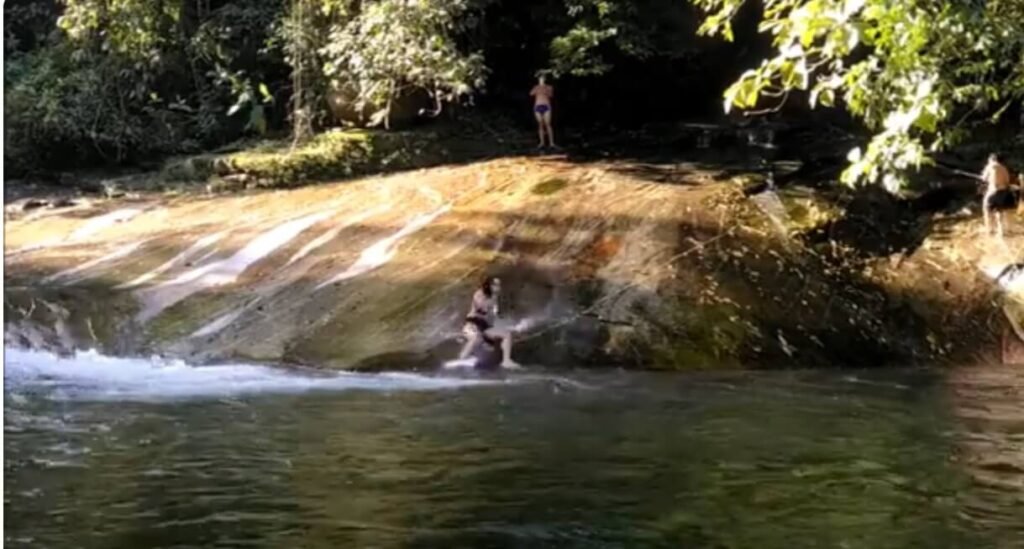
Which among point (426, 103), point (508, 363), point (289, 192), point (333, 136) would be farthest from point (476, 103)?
point (508, 363)

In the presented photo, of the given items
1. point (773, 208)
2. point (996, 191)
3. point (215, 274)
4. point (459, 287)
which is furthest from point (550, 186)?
point (996, 191)

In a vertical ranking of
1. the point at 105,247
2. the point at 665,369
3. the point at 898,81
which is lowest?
the point at 665,369

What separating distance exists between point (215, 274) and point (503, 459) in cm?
519

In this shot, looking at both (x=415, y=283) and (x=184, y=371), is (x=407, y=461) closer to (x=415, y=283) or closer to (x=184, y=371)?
(x=184, y=371)

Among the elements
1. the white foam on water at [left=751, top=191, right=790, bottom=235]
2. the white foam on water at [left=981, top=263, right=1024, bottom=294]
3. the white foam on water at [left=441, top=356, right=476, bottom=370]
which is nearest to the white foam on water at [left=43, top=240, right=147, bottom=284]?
the white foam on water at [left=441, top=356, right=476, bottom=370]

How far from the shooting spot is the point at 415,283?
10.7m

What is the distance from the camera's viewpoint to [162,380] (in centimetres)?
916

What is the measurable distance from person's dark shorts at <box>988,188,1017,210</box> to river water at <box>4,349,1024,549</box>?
145 inches

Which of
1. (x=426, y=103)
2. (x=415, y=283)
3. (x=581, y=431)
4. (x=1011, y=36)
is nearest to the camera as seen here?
(x=1011, y=36)

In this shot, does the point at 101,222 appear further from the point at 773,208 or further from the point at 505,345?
the point at 773,208

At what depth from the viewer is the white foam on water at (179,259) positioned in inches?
430

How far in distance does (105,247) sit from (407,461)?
6.58m

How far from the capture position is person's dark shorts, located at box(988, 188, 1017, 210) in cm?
1276

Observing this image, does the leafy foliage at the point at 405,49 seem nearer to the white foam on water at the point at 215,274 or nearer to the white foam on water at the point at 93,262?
the white foam on water at the point at 215,274
